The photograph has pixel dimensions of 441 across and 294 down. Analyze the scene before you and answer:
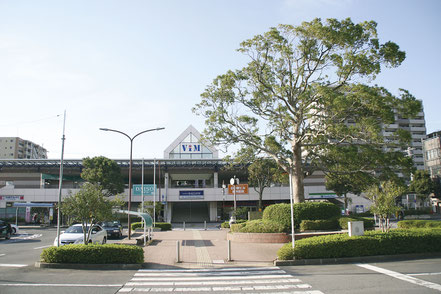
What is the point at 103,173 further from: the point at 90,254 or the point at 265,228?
the point at 90,254

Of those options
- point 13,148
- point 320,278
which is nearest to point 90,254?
point 320,278

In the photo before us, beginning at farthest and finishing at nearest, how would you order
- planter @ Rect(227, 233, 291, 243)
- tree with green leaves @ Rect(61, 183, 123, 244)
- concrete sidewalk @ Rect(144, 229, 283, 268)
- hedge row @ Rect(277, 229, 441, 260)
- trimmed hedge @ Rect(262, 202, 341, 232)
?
trimmed hedge @ Rect(262, 202, 341, 232) < planter @ Rect(227, 233, 291, 243) < tree with green leaves @ Rect(61, 183, 123, 244) < concrete sidewalk @ Rect(144, 229, 283, 268) < hedge row @ Rect(277, 229, 441, 260)

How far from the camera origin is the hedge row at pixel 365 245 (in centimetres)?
1253

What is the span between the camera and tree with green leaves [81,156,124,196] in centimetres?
4397

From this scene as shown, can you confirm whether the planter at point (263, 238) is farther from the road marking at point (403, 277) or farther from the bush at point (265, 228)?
the road marking at point (403, 277)

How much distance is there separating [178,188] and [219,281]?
43.9m

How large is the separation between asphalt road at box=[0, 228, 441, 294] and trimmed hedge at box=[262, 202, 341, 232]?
800cm

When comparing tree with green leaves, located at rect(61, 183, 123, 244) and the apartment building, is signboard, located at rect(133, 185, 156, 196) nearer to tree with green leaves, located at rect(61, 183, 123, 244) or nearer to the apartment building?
tree with green leaves, located at rect(61, 183, 123, 244)

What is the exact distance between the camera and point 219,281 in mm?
9938

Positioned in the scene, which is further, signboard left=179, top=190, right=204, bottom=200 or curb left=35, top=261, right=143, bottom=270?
signboard left=179, top=190, right=204, bottom=200

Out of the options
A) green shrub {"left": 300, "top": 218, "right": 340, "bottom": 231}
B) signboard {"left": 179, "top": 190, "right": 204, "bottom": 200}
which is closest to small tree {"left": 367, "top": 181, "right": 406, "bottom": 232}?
green shrub {"left": 300, "top": 218, "right": 340, "bottom": 231}

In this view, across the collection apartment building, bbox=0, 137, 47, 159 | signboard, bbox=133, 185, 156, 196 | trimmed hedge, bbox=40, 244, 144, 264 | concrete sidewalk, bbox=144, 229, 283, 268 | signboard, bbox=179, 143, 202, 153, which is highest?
apartment building, bbox=0, 137, 47, 159

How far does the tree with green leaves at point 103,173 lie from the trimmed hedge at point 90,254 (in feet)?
108

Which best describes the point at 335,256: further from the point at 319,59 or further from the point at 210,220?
the point at 210,220
